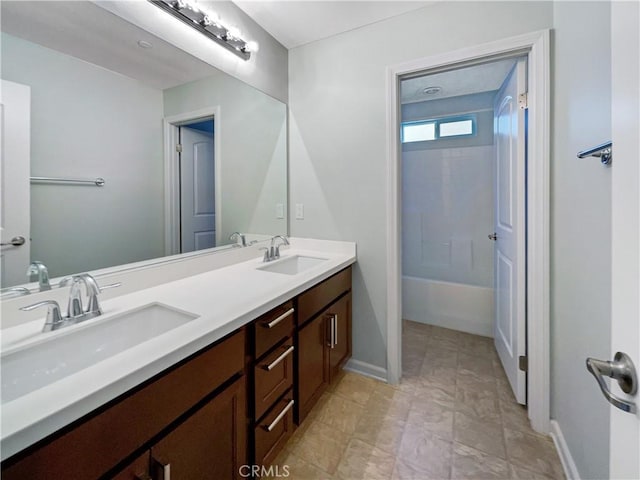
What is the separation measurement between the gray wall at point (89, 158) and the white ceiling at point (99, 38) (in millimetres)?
42

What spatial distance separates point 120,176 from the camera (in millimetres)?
1256

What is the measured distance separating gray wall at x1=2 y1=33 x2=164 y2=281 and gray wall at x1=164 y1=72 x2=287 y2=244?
0.74ft

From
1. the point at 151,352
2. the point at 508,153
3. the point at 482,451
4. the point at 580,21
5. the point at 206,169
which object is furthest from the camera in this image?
the point at 508,153

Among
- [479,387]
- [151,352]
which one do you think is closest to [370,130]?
[151,352]

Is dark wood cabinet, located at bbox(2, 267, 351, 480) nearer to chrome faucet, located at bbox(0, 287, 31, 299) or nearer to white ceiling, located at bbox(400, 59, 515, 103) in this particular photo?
chrome faucet, located at bbox(0, 287, 31, 299)

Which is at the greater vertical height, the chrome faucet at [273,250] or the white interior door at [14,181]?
the white interior door at [14,181]

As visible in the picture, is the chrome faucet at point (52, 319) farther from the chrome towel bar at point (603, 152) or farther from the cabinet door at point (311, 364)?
the chrome towel bar at point (603, 152)

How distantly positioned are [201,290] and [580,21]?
1.88m

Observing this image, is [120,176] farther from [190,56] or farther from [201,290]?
[190,56]

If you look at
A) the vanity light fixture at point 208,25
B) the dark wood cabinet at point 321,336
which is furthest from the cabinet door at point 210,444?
the vanity light fixture at point 208,25

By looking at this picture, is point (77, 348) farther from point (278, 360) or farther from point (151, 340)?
point (278, 360)

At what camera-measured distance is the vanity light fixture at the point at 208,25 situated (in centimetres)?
136

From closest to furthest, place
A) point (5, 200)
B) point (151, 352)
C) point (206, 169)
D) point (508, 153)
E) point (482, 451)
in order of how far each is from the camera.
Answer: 1. point (151, 352)
2. point (5, 200)
3. point (482, 451)
4. point (206, 169)
5. point (508, 153)

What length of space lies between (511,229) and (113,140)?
213 cm
